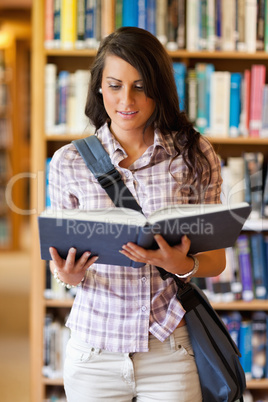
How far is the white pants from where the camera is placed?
119cm

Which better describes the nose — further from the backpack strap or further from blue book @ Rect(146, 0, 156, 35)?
blue book @ Rect(146, 0, 156, 35)

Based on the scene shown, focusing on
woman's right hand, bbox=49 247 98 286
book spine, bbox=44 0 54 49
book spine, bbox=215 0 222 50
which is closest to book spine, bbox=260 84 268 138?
book spine, bbox=215 0 222 50

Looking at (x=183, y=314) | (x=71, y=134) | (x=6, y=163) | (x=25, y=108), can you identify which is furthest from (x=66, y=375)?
(x=25, y=108)

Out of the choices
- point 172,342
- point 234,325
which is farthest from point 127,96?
point 234,325

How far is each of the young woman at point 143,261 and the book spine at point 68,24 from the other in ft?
2.83

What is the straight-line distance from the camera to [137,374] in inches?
46.6

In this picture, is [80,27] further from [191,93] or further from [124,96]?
[124,96]

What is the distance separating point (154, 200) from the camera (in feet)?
4.06

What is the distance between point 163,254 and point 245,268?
1199 millimetres

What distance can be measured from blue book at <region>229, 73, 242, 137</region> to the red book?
0.17 feet

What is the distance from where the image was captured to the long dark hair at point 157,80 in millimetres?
1230

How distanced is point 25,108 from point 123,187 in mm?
7901

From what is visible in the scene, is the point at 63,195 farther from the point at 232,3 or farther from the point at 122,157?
the point at 232,3

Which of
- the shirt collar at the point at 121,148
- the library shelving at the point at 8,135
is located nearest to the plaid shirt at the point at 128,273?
the shirt collar at the point at 121,148
